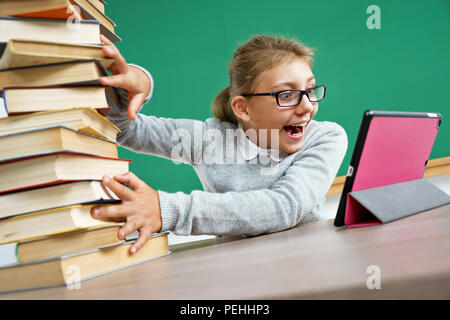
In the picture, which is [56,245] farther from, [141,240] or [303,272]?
[303,272]

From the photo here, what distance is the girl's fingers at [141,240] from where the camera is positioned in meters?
0.53

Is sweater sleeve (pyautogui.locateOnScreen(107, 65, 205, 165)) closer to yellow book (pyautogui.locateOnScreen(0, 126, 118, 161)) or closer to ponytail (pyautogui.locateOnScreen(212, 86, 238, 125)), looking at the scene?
ponytail (pyautogui.locateOnScreen(212, 86, 238, 125))

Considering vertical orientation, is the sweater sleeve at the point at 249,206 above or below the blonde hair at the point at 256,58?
below

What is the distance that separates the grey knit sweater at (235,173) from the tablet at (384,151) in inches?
3.6

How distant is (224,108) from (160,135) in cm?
29

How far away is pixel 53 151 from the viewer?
1.53 feet

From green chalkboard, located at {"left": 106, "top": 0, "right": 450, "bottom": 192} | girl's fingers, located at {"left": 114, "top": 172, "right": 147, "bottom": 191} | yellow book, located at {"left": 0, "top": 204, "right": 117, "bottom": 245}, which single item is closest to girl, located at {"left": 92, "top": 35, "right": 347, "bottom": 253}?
girl's fingers, located at {"left": 114, "top": 172, "right": 147, "bottom": 191}

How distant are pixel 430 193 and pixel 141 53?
1413 mm

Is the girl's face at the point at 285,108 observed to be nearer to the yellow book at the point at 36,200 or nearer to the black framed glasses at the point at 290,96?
the black framed glasses at the point at 290,96

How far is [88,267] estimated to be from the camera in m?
0.46

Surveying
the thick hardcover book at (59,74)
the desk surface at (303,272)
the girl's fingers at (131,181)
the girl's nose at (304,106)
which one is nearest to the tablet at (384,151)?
the desk surface at (303,272)
